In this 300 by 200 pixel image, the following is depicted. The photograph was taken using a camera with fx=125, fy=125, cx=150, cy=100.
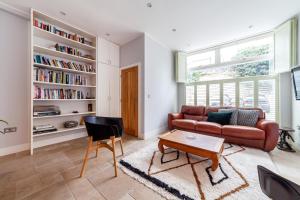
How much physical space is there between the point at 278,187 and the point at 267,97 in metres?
3.42

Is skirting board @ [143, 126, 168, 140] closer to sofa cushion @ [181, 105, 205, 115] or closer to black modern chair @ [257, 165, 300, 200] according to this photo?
sofa cushion @ [181, 105, 205, 115]

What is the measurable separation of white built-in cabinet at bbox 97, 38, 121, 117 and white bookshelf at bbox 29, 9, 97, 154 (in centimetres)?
14

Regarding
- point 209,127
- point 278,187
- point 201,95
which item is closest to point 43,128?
point 278,187

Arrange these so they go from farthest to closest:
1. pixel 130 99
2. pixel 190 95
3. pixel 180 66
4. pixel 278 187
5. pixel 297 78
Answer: pixel 190 95, pixel 180 66, pixel 130 99, pixel 297 78, pixel 278 187

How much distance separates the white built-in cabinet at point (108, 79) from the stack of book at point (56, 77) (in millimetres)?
478

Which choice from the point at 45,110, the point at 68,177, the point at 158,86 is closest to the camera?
the point at 68,177

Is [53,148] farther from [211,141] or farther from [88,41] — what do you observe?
[211,141]

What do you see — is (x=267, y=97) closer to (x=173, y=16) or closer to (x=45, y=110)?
(x=173, y=16)

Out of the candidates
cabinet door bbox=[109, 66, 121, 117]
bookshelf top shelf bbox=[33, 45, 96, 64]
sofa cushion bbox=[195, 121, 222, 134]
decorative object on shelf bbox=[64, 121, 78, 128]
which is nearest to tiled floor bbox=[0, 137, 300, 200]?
decorative object on shelf bbox=[64, 121, 78, 128]

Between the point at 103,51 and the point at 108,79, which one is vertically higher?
the point at 103,51

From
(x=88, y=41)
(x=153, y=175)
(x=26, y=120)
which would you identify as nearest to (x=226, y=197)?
(x=153, y=175)

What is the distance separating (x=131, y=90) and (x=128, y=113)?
2.26ft

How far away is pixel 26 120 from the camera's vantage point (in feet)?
8.45

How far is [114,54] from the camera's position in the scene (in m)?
3.83
